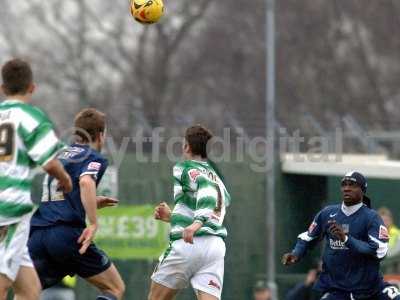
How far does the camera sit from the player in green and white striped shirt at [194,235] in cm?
1192

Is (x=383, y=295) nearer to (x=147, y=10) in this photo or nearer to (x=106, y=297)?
(x=106, y=297)

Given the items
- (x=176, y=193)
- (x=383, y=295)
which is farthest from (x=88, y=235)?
(x=383, y=295)

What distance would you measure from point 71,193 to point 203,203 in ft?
3.89

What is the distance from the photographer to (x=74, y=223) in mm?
11859

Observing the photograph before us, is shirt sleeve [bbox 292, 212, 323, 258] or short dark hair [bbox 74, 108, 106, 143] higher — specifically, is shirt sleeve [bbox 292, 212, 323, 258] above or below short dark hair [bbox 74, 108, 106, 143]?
below

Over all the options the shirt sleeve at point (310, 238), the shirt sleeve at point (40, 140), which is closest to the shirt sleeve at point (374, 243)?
the shirt sleeve at point (310, 238)

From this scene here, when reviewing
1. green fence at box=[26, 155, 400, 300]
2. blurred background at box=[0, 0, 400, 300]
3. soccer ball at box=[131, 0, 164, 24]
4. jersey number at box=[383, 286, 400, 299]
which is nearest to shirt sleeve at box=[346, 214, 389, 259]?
jersey number at box=[383, 286, 400, 299]

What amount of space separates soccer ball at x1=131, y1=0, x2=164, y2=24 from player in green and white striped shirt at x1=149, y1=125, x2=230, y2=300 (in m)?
3.30

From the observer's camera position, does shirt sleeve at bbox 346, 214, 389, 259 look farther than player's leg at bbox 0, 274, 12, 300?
Yes

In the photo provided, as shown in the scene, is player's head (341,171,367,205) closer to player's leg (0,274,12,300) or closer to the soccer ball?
the soccer ball

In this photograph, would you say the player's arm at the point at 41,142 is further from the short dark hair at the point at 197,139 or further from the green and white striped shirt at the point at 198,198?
the short dark hair at the point at 197,139

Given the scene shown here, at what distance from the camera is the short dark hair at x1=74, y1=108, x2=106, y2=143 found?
1178 cm

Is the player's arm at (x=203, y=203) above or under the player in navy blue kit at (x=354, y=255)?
above

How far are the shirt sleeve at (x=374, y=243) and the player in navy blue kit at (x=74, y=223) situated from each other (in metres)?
2.21
